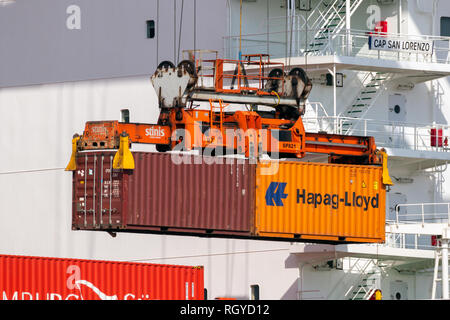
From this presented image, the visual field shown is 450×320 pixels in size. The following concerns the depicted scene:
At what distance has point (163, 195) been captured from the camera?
49750 mm

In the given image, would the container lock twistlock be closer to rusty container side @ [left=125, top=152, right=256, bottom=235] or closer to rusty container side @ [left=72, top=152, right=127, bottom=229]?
rusty container side @ [left=72, top=152, right=127, bottom=229]

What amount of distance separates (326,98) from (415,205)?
217 inches

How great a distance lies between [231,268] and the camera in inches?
2240

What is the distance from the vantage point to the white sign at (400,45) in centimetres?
5669

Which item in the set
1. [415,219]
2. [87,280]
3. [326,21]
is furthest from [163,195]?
[415,219]

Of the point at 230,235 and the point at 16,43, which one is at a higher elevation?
the point at 16,43

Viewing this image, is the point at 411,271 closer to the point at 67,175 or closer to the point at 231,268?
the point at 231,268

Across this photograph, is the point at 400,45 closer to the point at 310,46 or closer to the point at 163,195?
the point at 310,46

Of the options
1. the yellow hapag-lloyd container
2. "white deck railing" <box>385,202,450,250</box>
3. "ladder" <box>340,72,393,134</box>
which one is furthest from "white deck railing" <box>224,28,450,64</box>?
the yellow hapag-lloyd container

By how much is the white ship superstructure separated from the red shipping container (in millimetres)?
7291

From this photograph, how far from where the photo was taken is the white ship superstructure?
5619cm
